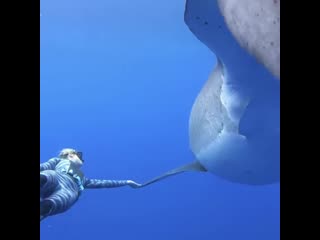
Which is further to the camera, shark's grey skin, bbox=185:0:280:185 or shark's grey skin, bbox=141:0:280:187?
shark's grey skin, bbox=185:0:280:185

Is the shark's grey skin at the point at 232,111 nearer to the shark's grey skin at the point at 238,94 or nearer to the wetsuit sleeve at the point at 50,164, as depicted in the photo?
the shark's grey skin at the point at 238,94

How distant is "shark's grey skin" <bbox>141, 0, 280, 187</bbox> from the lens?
1.09 metres

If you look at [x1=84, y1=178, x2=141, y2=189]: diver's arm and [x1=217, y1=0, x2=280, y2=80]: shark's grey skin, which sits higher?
[x1=84, y1=178, x2=141, y2=189]: diver's arm

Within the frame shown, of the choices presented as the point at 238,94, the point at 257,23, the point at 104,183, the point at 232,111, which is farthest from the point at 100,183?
the point at 257,23

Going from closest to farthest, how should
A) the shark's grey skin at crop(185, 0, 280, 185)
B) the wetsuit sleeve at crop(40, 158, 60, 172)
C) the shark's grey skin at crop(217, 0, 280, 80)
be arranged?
the shark's grey skin at crop(217, 0, 280, 80)
the shark's grey skin at crop(185, 0, 280, 185)
the wetsuit sleeve at crop(40, 158, 60, 172)

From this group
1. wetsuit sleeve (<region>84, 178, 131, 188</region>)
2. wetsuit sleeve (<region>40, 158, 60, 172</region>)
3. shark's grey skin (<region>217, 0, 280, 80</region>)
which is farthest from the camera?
wetsuit sleeve (<region>84, 178, 131, 188</region>)

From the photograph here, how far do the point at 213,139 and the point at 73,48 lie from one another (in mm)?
16926

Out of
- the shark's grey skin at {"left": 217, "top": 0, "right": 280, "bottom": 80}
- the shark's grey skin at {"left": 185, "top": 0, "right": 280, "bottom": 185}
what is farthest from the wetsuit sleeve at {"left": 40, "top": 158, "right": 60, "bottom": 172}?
the shark's grey skin at {"left": 217, "top": 0, "right": 280, "bottom": 80}

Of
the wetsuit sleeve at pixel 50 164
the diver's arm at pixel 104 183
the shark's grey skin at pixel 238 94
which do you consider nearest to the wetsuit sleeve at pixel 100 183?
the diver's arm at pixel 104 183

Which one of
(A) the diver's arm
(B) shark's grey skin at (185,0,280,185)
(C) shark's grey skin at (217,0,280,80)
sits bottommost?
(C) shark's grey skin at (217,0,280,80)

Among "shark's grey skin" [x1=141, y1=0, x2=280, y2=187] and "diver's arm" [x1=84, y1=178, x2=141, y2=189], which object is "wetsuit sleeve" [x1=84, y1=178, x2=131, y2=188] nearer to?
"diver's arm" [x1=84, y1=178, x2=141, y2=189]

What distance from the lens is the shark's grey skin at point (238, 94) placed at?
3.58 ft

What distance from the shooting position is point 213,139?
234cm
